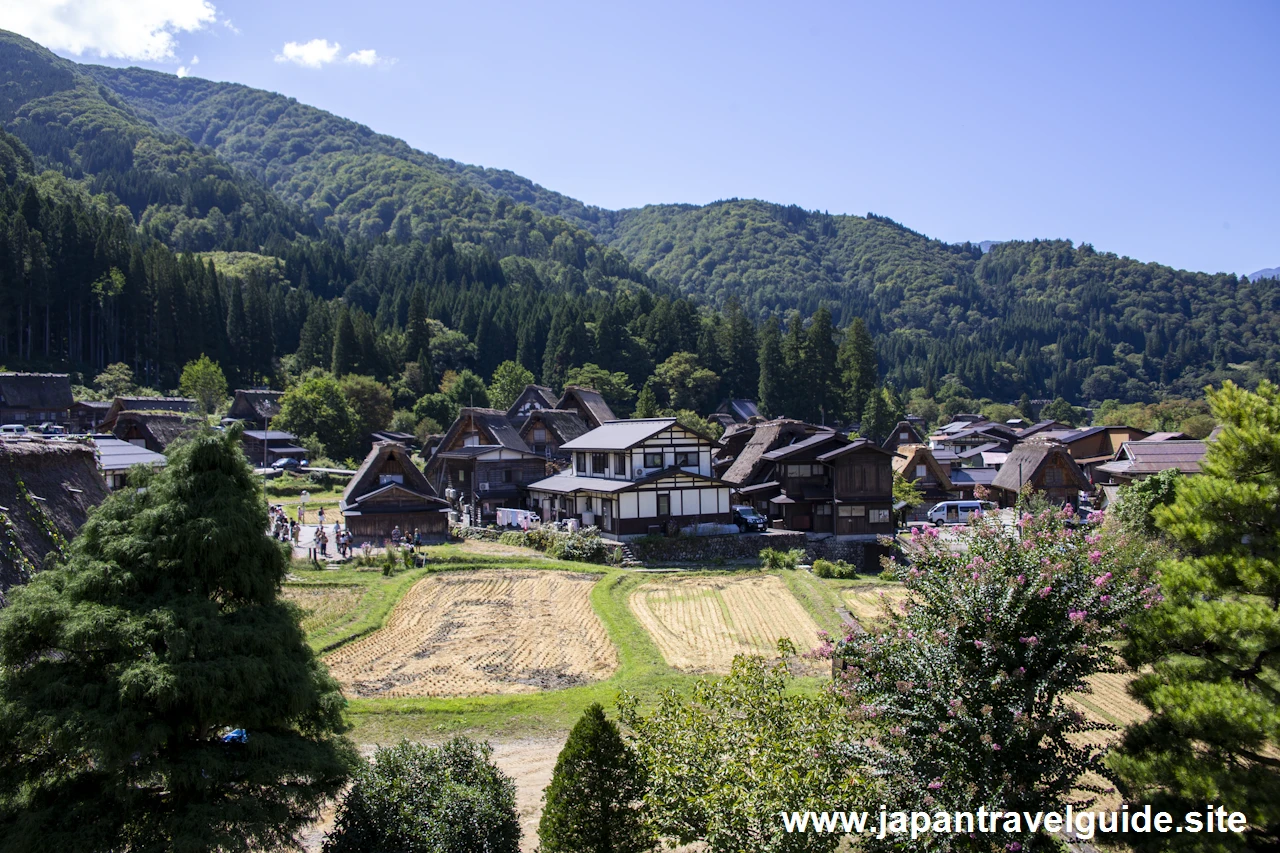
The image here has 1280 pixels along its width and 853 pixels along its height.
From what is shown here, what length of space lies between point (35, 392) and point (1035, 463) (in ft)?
180

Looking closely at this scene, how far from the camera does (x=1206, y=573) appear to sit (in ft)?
27.2

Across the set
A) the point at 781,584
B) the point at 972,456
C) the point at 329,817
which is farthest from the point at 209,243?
the point at 329,817

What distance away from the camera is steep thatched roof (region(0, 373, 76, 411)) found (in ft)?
156

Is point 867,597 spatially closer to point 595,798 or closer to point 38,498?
point 595,798

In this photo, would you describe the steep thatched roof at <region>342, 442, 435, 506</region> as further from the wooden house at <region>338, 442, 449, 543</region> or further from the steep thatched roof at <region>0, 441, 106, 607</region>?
the steep thatched roof at <region>0, 441, 106, 607</region>

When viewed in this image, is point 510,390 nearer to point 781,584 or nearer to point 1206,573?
point 781,584

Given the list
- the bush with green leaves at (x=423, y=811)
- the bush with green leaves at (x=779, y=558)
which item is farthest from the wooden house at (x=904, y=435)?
the bush with green leaves at (x=423, y=811)

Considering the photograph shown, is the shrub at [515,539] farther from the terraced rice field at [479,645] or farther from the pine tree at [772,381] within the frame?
the pine tree at [772,381]

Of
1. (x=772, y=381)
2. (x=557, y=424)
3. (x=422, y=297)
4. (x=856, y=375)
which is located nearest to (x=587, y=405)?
(x=557, y=424)

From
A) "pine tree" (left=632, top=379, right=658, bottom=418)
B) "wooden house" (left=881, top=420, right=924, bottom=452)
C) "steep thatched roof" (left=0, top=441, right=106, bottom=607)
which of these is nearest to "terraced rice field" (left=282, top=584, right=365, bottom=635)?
"steep thatched roof" (left=0, top=441, right=106, bottom=607)

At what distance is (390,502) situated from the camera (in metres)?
33.0

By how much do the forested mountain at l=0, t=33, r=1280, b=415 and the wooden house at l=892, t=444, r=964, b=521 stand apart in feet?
95.4

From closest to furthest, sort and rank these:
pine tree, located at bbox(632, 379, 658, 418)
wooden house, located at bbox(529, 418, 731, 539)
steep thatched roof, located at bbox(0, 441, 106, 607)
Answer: steep thatched roof, located at bbox(0, 441, 106, 607), wooden house, located at bbox(529, 418, 731, 539), pine tree, located at bbox(632, 379, 658, 418)

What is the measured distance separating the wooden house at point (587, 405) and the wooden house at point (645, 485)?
13893mm
